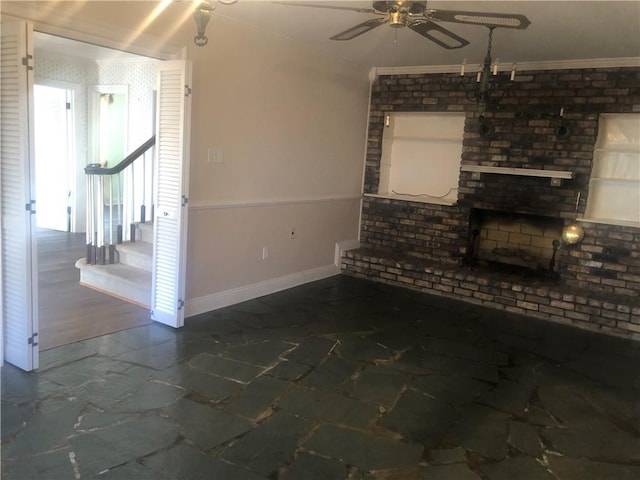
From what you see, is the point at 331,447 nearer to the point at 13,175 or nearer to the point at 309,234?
the point at 13,175

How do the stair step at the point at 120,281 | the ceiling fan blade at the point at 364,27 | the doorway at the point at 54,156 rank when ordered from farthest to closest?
1. the doorway at the point at 54,156
2. the stair step at the point at 120,281
3. the ceiling fan blade at the point at 364,27

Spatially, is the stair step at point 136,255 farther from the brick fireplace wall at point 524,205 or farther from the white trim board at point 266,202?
the brick fireplace wall at point 524,205

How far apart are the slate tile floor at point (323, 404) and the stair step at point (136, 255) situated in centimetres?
100

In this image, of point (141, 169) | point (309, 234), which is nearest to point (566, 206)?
point (309, 234)

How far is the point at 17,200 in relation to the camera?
2.84m

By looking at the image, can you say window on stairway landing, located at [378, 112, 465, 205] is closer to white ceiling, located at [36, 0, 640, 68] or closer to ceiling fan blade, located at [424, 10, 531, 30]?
white ceiling, located at [36, 0, 640, 68]

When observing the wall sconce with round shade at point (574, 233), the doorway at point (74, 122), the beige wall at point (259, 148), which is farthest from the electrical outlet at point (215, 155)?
the wall sconce with round shade at point (574, 233)

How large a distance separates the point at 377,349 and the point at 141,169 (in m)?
3.32

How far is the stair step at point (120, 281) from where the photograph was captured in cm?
438

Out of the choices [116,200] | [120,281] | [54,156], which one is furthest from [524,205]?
[54,156]

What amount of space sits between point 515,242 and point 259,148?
9.88 feet

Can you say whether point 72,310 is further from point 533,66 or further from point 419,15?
point 533,66

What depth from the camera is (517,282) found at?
4973mm

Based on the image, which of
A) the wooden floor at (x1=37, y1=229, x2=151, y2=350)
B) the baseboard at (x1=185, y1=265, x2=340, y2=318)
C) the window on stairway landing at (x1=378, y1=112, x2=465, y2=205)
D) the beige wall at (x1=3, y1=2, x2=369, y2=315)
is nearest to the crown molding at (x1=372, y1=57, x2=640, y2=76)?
the beige wall at (x1=3, y1=2, x2=369, y2=315)
